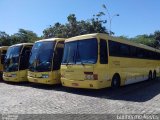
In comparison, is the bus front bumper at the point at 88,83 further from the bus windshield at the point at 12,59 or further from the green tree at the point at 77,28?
the green tree at the point at 77,28

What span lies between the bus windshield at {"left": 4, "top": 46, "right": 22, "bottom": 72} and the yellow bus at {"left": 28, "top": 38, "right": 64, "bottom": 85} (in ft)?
7.09

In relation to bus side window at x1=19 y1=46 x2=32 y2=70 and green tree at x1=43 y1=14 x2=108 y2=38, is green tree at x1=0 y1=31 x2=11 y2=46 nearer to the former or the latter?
green tree at x1=43 y1=14 x2=108 y2=38

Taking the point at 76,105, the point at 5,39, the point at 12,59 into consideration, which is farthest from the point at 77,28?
the point at 76,105

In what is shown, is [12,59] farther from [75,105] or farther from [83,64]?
[75,105]

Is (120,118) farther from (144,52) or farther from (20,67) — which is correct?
(144,52)

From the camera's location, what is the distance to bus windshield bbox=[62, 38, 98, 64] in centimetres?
1359

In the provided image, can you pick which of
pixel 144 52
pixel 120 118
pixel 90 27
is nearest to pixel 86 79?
pixel 120 118

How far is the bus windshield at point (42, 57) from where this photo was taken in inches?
636

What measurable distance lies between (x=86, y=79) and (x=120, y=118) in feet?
16.7

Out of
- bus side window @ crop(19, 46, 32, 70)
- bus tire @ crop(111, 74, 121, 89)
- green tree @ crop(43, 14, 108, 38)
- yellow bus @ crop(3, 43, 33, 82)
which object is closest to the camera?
bus tire @ crop(111, 74, 121, 89)

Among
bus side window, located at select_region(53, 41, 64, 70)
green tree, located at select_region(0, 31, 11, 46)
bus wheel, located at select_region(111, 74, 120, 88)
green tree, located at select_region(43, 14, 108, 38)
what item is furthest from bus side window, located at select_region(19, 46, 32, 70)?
green tree, located at select_region(0, 31, 11, 46)

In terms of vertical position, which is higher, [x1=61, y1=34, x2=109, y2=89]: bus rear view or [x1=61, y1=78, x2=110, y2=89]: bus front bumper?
[x1=61, y1=34, x2=109, y2=89]: bus rear view

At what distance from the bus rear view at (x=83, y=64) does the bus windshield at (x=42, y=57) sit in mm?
1530

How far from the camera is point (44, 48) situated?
16719 millimetres
